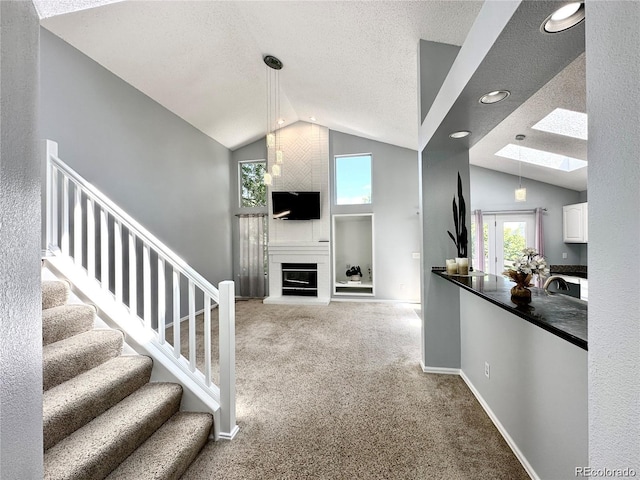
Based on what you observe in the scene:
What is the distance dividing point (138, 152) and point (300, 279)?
3.74m

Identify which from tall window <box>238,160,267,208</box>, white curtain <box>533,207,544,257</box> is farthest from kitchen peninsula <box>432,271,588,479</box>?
tall window <box>238,160,267,208</box>

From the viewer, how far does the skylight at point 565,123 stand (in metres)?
3.01

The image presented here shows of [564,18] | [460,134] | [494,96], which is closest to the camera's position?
[564,18]

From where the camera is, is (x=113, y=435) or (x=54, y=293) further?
(x=54, y=293)

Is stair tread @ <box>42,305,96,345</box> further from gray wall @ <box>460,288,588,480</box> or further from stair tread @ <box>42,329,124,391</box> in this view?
gray wall @ <box>460,288,588,480</box>

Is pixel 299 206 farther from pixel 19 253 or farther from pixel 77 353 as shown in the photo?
pixel 19 253

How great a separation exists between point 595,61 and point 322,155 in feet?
18.5

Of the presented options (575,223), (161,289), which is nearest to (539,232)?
(575,223)

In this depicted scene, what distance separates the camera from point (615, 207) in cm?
59

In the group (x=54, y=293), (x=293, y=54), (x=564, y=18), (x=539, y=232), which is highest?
(x=293, y=54)

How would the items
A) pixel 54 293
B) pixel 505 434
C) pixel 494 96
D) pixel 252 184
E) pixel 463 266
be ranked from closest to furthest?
pixel 494 96
pixel 505 434
pixel 54 293
pixel 463 266
pixel 252 184

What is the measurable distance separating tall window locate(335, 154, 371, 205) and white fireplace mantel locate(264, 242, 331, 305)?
1.13 m

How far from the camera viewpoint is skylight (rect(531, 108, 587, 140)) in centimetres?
301

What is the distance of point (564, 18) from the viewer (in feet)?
3.50
